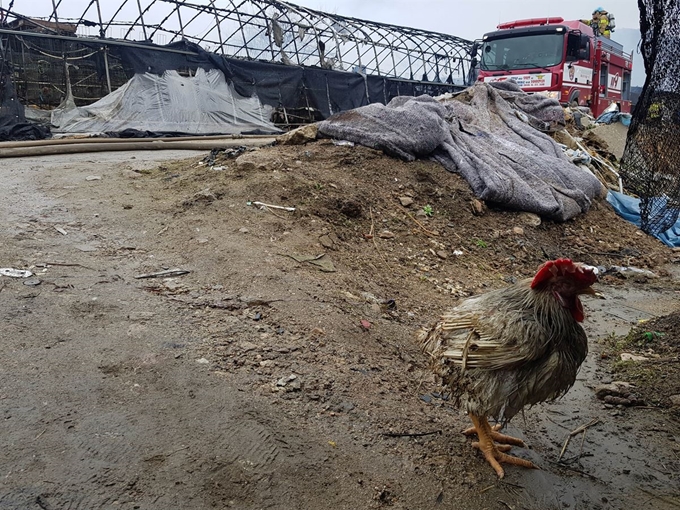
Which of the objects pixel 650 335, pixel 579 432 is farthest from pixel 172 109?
pixel 579 432

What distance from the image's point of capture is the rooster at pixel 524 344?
8.02 ft

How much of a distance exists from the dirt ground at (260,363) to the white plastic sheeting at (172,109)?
23.3ft

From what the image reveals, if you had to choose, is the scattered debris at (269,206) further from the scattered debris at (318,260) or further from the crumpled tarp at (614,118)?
the crumpled tarp at (614,118)

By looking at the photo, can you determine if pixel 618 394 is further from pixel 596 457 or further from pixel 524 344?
pixel 524 344

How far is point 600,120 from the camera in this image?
492 inches

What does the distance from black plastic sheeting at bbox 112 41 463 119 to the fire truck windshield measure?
17.2ft

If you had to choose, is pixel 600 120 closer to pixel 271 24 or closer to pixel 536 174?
pixel 536 174

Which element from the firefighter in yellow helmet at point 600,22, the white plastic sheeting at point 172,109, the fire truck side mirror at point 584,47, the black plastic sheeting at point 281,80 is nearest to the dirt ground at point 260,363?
the white plastic sheeting at point 172,109

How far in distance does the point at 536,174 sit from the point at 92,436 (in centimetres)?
655

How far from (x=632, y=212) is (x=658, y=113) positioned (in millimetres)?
4949

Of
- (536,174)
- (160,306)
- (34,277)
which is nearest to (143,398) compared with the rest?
(160,306)

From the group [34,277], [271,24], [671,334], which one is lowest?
[671,334]

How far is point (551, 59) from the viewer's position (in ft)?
40.2

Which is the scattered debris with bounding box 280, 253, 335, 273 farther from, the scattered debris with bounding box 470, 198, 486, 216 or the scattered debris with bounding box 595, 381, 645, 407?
the scattered debris with bounding box 470, 198, 486, 216
